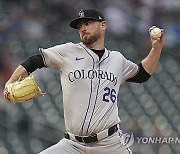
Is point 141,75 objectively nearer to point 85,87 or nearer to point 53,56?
point 85,87

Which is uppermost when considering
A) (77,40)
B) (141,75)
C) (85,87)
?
(85,87)

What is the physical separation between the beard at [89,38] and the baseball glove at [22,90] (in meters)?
0.44

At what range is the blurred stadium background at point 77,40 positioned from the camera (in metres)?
5.76

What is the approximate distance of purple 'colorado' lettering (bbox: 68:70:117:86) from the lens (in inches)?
142

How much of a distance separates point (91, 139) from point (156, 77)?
128 inches

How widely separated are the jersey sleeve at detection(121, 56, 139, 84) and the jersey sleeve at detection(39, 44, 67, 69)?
45 cm

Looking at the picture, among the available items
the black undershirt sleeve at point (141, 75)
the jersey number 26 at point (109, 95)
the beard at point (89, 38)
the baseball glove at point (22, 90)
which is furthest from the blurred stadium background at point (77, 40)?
the baseball glove at point (22, 90)

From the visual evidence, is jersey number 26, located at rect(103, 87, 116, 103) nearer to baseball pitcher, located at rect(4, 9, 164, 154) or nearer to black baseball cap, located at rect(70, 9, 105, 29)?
baseball pitcher, located at rect(4, 9, 164, 154)

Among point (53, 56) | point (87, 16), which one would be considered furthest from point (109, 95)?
point (87, 16)

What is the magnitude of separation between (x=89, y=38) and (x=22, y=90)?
0.57m

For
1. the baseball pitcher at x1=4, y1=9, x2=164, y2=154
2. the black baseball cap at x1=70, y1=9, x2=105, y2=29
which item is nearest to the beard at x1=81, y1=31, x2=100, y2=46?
the baseball pitcher at x1=4, y1=9, x2=164, y2=154

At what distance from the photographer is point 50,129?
5852mm

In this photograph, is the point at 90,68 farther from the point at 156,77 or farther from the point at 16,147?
the point at 156,77

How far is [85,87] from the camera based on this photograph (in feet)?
11.8
